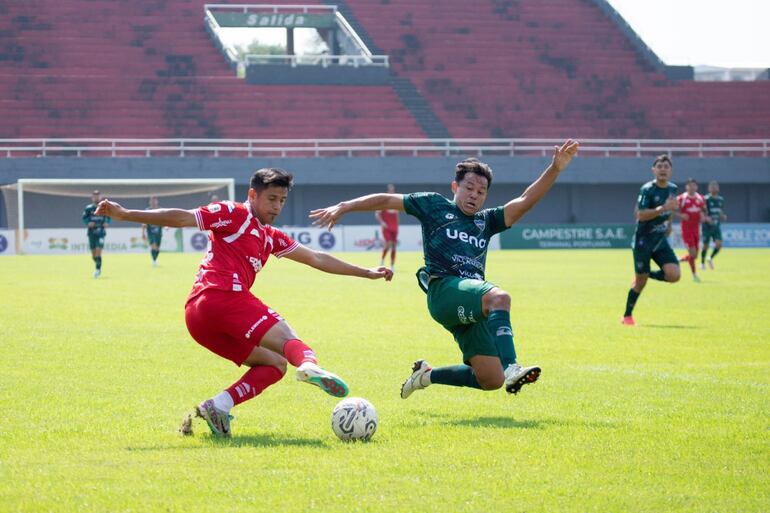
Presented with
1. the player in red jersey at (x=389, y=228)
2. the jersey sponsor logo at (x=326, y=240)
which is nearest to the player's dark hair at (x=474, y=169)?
the player in red jersey at (x=389, y=228)

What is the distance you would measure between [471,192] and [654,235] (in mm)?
7912

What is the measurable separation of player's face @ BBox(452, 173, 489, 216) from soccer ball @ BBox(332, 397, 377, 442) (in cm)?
201

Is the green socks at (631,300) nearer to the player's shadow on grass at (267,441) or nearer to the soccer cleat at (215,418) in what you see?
the player's shadow on grass at (267,441)

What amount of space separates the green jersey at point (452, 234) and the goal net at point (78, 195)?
37.5m

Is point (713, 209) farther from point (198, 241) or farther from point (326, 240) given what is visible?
point (198, 241)

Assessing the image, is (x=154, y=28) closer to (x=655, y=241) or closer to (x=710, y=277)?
(x=710, y=277)

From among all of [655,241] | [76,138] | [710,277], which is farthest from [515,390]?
[76,138]

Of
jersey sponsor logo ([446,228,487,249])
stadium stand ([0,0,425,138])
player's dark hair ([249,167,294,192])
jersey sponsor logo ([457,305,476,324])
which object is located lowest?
jersey sponsor logo ([457,305,476,324])

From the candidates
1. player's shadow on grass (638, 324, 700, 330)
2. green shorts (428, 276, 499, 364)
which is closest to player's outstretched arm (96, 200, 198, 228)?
green shorts (428, 276, 499, 364)

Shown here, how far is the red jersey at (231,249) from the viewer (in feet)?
24.1

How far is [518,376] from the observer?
743 centimetres

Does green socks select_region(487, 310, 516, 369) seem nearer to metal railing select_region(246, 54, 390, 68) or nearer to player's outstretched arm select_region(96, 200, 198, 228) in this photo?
player's outstretched arm select_region(96, 200, 198, 228)

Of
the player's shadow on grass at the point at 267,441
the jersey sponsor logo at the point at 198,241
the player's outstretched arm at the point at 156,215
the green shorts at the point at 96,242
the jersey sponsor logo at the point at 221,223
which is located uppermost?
the player's outstretched arm at the point at 156,215

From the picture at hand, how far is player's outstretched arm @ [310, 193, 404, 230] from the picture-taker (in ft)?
26.5
